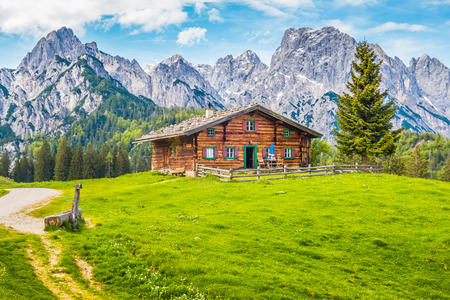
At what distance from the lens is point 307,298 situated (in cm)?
859

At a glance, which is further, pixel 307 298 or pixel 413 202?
pixel 413 202

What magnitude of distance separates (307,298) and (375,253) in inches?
203

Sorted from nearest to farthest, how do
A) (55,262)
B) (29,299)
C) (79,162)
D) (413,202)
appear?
(29,299) < (55,262) < (413,202) < (79,162)

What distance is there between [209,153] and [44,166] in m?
93.1

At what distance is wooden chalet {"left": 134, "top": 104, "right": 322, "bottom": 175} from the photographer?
3462 cm

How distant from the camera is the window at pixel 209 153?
114 ft

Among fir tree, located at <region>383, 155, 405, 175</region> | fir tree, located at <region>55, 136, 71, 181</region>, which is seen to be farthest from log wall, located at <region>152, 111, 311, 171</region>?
fir tree, located at <region>55, 136, 71, 181</region>

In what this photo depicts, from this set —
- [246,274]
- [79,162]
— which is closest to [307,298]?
[246,274]

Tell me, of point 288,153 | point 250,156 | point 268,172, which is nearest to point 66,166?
point 250,156

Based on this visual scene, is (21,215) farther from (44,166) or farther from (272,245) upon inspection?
(44,166)

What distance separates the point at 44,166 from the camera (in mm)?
105875

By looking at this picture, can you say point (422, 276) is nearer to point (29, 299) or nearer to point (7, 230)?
point (29, 299)

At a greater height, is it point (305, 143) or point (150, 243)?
point (305, 143)

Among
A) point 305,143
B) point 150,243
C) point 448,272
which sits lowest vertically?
point 448,272
